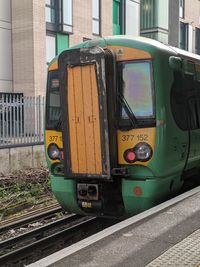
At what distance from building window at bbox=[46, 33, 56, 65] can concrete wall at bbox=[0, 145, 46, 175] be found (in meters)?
10.7

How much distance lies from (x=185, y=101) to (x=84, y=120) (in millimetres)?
1672

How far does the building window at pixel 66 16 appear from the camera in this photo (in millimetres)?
22953

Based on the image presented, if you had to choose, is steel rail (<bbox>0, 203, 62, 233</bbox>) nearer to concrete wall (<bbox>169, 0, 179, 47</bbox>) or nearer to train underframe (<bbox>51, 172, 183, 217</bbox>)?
train underframe (<bbox>51, 172, 183, 217</bbox>)

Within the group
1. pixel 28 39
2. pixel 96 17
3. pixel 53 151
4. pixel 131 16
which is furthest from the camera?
pixel 131 16

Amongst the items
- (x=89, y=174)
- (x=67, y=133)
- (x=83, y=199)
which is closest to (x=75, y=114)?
(x=67, y=133)

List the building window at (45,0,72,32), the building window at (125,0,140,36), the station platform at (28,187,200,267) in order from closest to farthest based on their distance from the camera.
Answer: the station platform at (28,187,200,267), the building window at (45,0,72,32), the building window at (125,0,140,36)

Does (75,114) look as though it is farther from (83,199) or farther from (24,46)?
(24,46)

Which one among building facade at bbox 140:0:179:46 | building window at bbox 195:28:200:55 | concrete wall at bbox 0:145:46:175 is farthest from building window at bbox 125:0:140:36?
concrete wall at bbox 0:145:46:175

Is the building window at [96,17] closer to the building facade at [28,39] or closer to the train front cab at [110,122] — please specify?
the building facade at [28,39]

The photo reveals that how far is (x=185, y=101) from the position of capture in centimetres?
676

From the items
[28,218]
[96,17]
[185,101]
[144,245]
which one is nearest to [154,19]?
[96,17]

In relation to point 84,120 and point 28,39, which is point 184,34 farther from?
point 84,120

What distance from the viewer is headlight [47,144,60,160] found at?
6.67 m

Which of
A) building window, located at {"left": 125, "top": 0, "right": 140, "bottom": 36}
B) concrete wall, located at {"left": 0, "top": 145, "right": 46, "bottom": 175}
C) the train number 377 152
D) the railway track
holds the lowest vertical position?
the railway track
